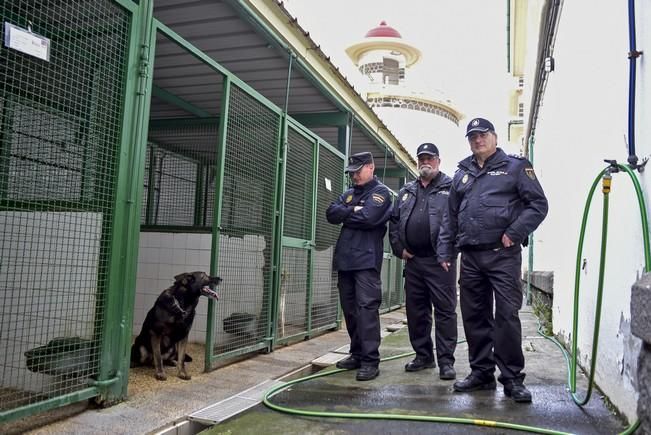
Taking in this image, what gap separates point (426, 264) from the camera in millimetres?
4309

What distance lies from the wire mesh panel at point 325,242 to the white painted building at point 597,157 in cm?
287

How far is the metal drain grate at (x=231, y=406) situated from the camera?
3.10m

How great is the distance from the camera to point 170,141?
6410mm

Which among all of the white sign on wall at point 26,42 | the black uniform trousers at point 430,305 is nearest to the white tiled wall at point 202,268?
the black uniform trousers at point 430,305

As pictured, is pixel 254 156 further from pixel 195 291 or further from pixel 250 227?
pixel 195 291

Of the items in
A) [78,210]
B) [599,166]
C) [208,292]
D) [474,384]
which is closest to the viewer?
[78,210]

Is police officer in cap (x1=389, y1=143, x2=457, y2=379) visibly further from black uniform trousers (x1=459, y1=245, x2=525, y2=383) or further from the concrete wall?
the concrete wall

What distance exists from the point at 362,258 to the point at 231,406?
158cm

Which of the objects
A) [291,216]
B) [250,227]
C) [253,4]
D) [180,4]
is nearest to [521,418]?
[250,227]

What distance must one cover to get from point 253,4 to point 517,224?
2885 mm

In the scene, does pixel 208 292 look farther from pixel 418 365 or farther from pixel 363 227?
pixel 418 365

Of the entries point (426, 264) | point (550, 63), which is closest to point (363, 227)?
point (426, 264)

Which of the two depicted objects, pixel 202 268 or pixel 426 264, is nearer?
pixel 426 264

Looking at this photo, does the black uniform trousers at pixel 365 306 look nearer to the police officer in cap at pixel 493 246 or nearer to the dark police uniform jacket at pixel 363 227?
the dark police uniform jacket at pixel 363 227
